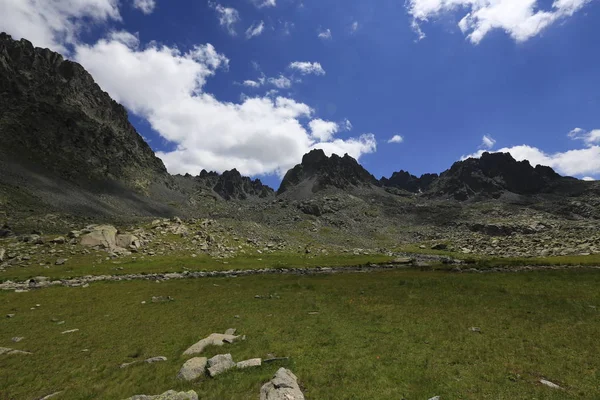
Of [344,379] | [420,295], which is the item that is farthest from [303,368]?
[420,295]

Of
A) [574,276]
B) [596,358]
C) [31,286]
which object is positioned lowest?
[31,286]

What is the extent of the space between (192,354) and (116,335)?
10.8 meters

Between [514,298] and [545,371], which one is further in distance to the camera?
[514,298]

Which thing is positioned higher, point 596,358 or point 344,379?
point 596,358

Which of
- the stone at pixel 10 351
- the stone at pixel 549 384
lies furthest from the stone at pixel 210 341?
the stone at pixel 549 384

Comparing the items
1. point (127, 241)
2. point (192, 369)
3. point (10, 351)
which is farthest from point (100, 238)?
point (192, 369)

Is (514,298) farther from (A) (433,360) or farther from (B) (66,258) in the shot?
(B) (66,258)

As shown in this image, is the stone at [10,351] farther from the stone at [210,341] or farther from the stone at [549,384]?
the stone at [549,384]

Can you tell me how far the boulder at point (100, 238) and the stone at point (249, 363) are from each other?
74.9 m

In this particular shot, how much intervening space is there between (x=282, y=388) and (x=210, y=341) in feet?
34.7

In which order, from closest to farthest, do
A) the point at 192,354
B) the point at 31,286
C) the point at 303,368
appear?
1. the point at 303,368
2. the point at 192,354
3. the point at 31,286

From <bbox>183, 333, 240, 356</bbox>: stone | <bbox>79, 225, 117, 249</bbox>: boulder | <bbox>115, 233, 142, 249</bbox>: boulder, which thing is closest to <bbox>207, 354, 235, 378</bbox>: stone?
<bbox>183, 333, 240, 356</bbox>: stone

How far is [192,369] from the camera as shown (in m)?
19.3

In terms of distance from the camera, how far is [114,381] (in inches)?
757
